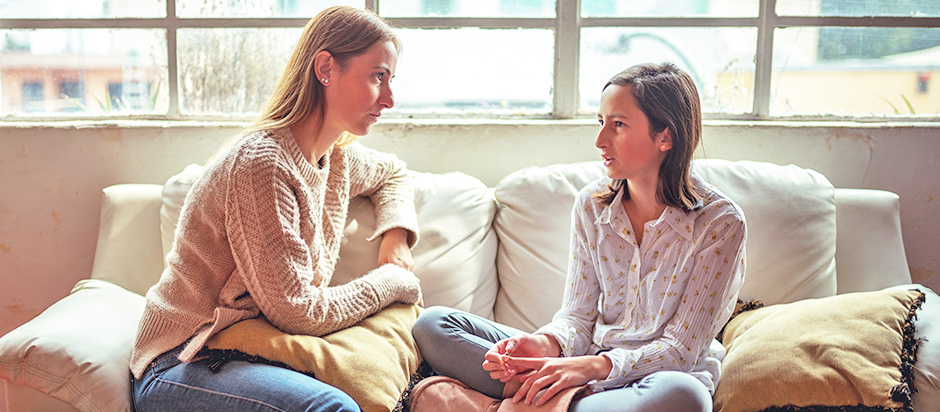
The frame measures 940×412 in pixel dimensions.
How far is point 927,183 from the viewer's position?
2.17 meters

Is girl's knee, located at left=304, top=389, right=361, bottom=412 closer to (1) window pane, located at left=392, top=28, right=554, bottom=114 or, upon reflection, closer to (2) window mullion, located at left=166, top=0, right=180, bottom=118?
(1) window pane, located at left=392, top=28, right=554, bottom=114

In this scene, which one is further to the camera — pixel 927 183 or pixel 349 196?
pixel 927 183

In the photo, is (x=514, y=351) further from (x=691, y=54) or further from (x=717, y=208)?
(x=691, y=54)

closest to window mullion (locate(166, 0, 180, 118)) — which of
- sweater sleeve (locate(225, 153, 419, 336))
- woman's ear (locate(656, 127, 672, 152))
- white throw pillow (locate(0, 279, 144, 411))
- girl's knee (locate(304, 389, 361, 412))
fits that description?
white throw pillow (locate(0, 279, 144, 411))

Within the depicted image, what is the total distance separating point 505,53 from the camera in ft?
7.45

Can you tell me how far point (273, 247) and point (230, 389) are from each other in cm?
28

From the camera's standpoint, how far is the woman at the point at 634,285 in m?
1.37

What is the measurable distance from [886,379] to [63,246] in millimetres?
2306

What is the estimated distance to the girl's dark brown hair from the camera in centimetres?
143

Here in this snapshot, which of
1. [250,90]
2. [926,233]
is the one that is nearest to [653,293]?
[926,233]

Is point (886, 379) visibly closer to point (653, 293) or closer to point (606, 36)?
point (653, 293)

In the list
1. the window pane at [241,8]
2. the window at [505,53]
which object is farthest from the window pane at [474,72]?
A: the window pane at [241,8]

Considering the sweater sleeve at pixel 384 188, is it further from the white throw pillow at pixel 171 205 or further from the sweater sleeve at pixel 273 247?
the white throw pillow at pixel 171 205

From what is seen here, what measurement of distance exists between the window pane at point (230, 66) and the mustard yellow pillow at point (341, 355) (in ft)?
3.44
